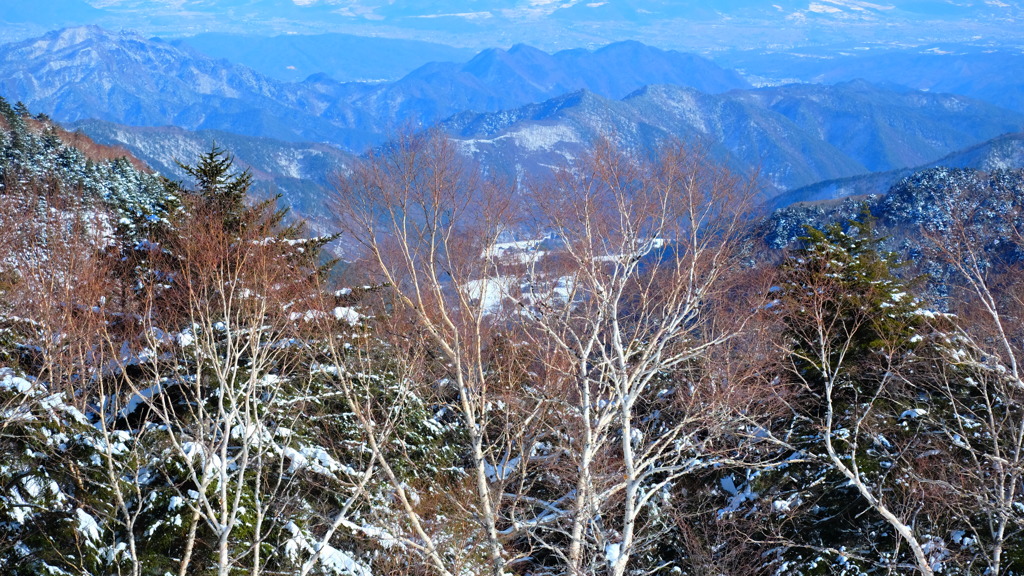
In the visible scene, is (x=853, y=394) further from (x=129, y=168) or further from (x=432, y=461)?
(x=129, y=168)

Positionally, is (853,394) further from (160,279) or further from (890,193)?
(890,193)

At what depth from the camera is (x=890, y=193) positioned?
124m

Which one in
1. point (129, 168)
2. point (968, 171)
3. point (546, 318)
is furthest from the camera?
point (968, 171)

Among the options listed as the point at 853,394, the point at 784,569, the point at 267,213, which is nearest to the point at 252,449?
the point at 267,213

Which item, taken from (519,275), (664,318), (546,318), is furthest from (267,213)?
(664,318)

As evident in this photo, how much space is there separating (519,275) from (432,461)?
8.34m

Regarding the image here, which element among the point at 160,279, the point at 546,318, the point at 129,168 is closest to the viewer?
the point at 546,318

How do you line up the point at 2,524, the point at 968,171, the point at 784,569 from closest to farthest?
the point at 2,524
the point at 784,569
the point at 968,171

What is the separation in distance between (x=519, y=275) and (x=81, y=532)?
802 cm

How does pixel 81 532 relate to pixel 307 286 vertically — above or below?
below

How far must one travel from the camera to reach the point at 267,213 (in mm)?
19969

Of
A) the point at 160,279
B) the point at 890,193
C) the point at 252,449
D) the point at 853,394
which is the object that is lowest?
the point at 890,193

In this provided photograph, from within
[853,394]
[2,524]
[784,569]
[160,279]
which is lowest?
[784,569]

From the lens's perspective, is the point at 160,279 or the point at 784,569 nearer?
the point at 784,569
